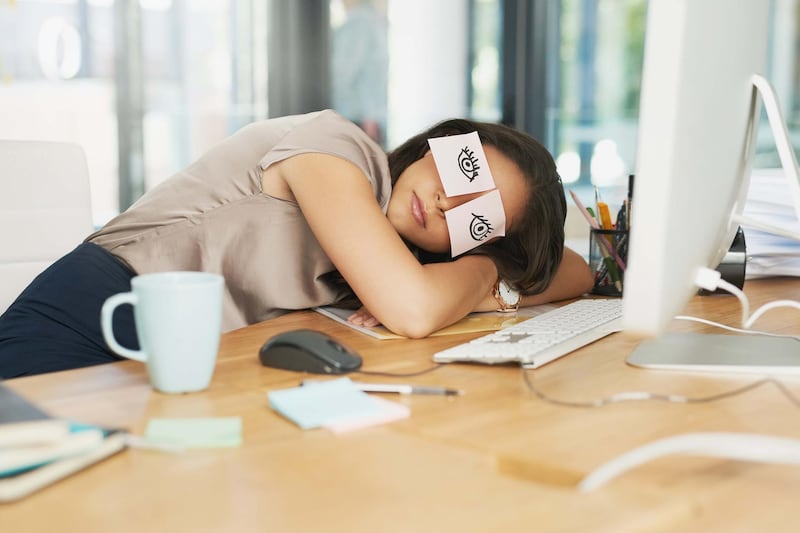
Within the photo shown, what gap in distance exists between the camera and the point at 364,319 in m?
1.29

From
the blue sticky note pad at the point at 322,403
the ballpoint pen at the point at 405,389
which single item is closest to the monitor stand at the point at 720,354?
the ballpoint pen at the point at 405,389

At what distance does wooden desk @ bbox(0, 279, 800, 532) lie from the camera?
0.58 m

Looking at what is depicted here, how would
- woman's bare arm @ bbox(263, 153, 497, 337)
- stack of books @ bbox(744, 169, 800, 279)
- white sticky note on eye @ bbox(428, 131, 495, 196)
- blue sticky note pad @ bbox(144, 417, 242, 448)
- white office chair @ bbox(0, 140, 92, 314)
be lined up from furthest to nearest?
stack of books @ bbox(744, 169, 800, 279), white office chair @ bbox(0, 140, 92, 314), white sticky note on eye @ bbox(428, 131, 495, 196), woman's bare arm @ bbox(263, 153, 497, 337), blue sticky note pad @ bbox(144, 417, 242, 448)

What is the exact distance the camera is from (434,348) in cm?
114

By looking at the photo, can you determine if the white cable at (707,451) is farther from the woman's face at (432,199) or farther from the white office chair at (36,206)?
the white office chair at (36,206)

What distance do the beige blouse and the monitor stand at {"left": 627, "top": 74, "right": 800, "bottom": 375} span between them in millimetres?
545

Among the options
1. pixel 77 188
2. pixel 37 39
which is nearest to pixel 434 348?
pixel 77 188

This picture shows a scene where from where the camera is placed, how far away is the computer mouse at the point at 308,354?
960 millimetres

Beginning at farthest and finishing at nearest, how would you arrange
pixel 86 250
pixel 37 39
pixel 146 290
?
pixel 37 39, pixel 86 250, pixel 146 290

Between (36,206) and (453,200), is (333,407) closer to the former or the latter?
(453,200)

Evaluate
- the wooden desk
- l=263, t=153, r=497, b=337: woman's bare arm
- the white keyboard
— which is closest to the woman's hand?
l=263, t=153, r=497, b=337: woman's bare arm

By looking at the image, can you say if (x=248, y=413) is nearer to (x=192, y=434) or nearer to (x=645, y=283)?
(x=192, y=434)

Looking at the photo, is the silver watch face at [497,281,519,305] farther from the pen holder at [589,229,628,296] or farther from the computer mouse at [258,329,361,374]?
the computer mouse at [258,329,361,374]

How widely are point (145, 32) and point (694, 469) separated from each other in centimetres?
325
